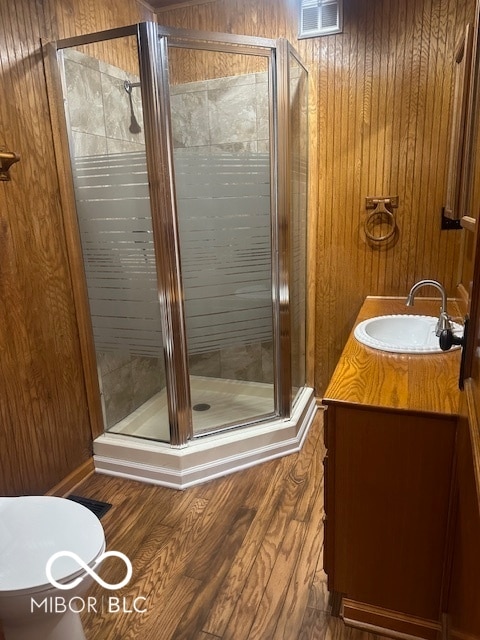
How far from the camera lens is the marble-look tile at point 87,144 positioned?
2115 mm

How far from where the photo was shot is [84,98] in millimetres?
2193

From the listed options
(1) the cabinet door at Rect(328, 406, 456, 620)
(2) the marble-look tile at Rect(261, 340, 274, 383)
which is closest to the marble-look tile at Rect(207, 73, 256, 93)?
(2) the marble-look tile at Rect(261, 340, 274, 383)

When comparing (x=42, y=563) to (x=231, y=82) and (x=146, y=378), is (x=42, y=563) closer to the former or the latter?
(x=146, y=378)

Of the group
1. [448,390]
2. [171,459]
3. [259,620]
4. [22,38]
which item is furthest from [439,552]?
[22,38]

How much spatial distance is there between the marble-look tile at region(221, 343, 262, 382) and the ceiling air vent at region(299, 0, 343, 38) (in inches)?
70.7

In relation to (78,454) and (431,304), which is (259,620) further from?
(431,304)

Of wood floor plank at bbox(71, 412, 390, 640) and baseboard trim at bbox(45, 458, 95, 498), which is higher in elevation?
baseboard trim at bbox(45, 458, 95, 498)

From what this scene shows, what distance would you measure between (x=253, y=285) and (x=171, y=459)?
1.00 meters

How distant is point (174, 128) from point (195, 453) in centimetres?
159

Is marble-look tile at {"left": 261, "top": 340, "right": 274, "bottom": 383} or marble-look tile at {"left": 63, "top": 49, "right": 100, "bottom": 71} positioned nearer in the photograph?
marble-look tile at {"left": 63, "top": 49, "right": 100, "bottom": 71}

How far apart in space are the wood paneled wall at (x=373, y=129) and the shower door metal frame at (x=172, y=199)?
35 centimetres

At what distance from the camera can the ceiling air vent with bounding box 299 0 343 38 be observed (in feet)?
7.84

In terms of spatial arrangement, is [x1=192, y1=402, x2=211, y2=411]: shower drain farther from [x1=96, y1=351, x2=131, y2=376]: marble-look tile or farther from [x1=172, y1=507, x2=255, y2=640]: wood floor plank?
[x1=172, y1=507, x2=255, y2=640]: wood floor plank

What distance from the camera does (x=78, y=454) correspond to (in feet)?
7.43
